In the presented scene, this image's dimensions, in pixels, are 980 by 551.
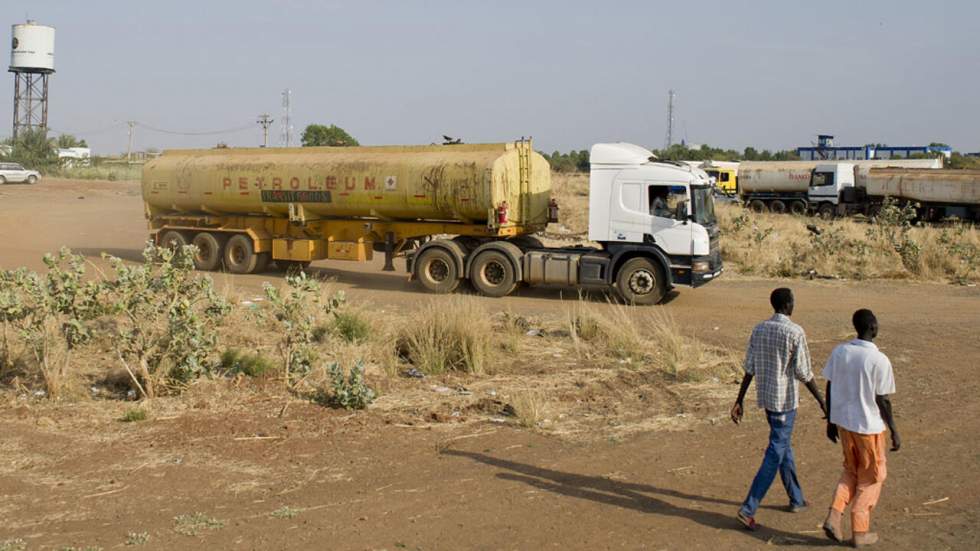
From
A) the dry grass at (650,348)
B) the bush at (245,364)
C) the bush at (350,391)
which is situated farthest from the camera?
the dry grass at (650,348)

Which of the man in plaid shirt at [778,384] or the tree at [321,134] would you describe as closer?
the man in plaid shirt at [778,384]

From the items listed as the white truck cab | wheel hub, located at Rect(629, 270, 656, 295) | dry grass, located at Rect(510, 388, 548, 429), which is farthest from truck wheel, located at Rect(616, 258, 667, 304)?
dry grass, located at Rect(510, 388, 548, 429)

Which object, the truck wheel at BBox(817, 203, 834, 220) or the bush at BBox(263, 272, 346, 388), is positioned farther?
the truck wheel at BBox(817, 203, 834, 220)

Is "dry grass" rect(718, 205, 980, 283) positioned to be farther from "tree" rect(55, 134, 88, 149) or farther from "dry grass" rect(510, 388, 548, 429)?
"tree" rect(55, 134, 88, 149)

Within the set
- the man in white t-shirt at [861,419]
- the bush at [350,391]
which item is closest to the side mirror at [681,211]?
the bush at [350,391]

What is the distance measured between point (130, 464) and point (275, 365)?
121 inches

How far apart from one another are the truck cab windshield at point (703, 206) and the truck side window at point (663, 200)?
26 centimetres

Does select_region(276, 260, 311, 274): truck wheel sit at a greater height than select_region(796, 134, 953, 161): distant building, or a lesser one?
lesser

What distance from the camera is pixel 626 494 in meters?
7.21

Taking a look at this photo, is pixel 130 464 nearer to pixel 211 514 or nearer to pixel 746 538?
pixel 211 514

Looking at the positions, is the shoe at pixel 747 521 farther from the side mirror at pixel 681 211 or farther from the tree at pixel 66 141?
the tree at pixel 66 141

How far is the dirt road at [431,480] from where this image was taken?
6363 millimetres

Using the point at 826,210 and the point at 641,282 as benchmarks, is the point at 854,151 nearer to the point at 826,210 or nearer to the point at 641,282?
the point at 826,210

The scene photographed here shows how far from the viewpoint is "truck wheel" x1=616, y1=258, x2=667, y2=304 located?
17.3m
